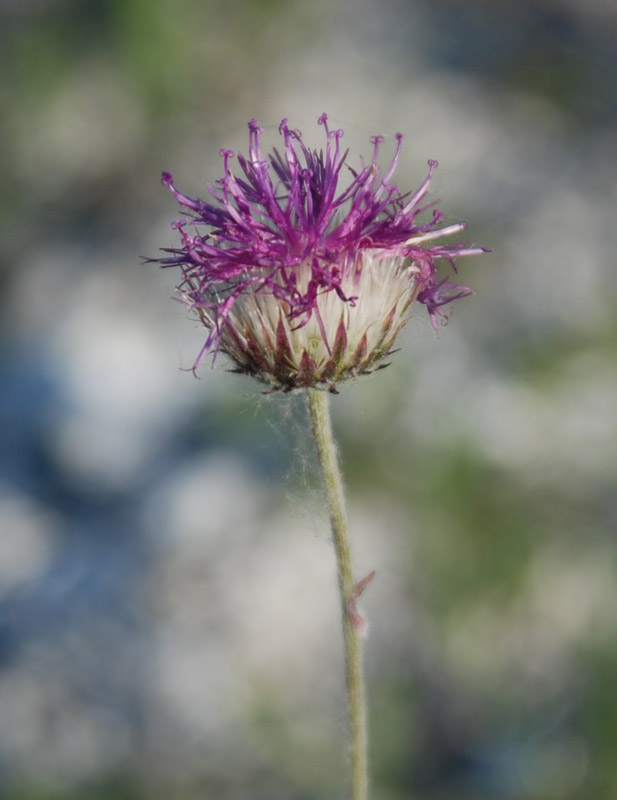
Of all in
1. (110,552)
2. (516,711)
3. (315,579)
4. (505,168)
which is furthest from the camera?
(505,168)

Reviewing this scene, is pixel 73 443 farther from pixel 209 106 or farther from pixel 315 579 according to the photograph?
pixel 209 106

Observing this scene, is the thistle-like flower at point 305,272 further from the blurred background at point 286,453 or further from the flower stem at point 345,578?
the blurred background at point 286,453

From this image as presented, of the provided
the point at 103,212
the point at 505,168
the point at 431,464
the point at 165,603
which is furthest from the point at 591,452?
the point at 103,212

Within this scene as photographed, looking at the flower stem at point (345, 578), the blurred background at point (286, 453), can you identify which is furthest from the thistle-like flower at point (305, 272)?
the blurred background at point (286, 453)

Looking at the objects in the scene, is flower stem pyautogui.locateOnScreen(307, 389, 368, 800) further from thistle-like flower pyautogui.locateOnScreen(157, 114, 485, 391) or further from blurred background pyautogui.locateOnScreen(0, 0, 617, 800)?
blurred background pyautogui.locateOnScreen(0, 0, 617, 800)

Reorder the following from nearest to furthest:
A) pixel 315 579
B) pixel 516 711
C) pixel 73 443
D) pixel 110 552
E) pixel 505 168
Result: 1. pixel 516 711
2. pixel 315 579
3. pixel 110 552
4. pixel 73 443
5. pixel 505 168

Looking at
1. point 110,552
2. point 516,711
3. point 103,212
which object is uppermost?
point 103,212
